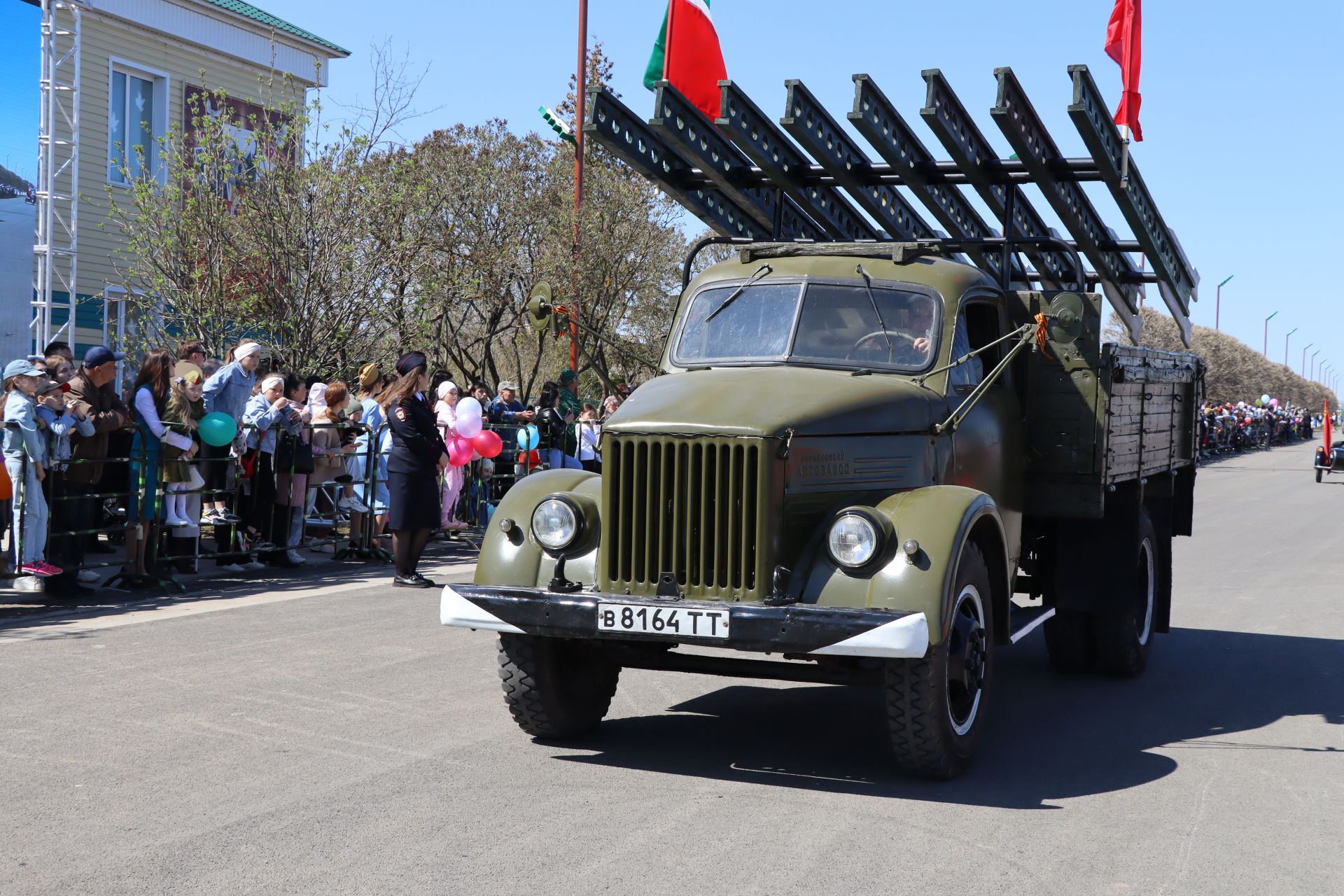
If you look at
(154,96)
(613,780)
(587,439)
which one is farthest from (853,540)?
(154,96)

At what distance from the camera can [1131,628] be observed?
8594mm

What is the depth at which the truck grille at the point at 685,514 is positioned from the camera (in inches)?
226

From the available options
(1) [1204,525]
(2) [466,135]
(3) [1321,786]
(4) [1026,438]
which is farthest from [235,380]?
(2) [466,135]

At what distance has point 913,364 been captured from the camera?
6.96 metres

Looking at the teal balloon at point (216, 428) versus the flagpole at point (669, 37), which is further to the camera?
the teal balloon at point (216, 428)

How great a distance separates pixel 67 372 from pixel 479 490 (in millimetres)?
5516

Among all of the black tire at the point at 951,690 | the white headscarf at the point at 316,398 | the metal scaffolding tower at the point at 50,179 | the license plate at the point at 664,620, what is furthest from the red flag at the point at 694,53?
the metal scaffolding tower at the point at 50,179

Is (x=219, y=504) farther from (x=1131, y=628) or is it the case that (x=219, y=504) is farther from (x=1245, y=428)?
(x=1245, y=428)

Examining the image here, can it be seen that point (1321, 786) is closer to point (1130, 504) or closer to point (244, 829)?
point (1130, 504)

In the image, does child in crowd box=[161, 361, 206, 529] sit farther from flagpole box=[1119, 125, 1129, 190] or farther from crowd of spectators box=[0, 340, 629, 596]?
flagpole box=[1119, 125, 1129, 190]

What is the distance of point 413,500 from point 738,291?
5.07 metres

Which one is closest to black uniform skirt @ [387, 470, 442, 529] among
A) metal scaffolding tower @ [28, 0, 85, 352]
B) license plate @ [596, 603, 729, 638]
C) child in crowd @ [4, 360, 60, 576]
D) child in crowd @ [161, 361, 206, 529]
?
child in crowd @ [161, 361, 206, 529]

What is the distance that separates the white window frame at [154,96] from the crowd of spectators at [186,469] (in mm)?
10224

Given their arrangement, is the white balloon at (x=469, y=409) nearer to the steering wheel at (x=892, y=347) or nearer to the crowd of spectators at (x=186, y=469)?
the crowd of spectators at (x=186, y=469)
